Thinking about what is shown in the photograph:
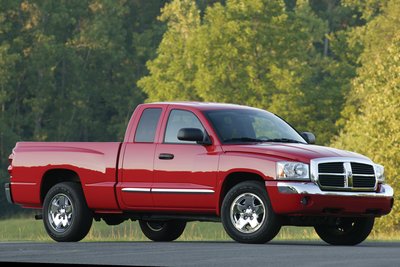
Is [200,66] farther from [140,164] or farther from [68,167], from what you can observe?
[140,164]

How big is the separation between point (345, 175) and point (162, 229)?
12.8ft

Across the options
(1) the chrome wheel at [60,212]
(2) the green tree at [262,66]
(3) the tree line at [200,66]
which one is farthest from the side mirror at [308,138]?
(2) the green tree at [262,66]

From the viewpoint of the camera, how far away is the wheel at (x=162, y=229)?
2070 cm

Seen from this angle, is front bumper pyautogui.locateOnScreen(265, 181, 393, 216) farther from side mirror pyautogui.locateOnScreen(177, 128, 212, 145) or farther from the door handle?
the door handle

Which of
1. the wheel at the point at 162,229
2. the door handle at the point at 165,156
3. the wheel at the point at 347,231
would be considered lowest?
the wheel at the point at 162,229

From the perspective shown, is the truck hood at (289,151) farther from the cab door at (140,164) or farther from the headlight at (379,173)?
the cab door at (140,164)

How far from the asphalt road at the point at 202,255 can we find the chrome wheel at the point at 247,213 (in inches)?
14.3

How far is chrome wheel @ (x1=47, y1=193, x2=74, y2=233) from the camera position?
1947 cm

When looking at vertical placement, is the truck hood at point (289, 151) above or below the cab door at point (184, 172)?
above

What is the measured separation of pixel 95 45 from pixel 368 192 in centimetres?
6617

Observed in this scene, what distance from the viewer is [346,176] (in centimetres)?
1783

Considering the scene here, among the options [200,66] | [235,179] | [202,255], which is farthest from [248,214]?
[200,66]

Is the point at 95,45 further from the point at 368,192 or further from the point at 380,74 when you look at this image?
the point at 368,192

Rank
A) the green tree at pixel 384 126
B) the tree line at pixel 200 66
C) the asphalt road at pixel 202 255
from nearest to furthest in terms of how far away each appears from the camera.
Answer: the asphalt road at pixel 202 255 → the green tree at pixel 384 126 → the tree line at pixel 200 66
